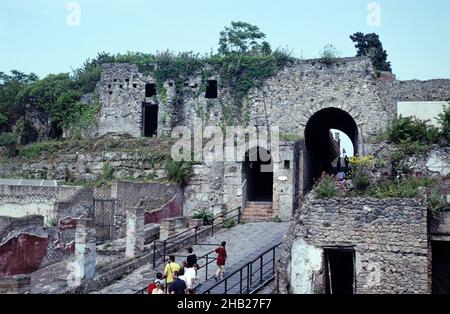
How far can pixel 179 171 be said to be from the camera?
23969 mm

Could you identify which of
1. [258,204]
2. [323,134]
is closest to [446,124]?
[258,204]

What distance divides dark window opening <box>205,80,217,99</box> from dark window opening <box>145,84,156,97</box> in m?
2.98

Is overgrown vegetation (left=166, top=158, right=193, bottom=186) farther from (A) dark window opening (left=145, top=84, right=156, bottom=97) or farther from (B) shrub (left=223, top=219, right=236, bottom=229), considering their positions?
(A) dark window opening (left=145, top=84, right=156, bottom=97)

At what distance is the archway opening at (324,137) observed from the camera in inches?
1163

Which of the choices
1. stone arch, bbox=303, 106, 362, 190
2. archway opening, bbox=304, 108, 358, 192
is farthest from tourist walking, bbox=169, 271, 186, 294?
archway opening, bbox=304, 108, 358, 192

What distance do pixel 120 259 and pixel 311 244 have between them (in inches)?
261

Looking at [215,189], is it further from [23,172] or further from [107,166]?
[23,172]

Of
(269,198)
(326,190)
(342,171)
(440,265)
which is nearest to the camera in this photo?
(326,190)

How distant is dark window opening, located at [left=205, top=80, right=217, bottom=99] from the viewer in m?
31.0

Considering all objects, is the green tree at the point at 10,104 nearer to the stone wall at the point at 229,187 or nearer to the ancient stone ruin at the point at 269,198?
the ancient stone ruin at the point at 269,198

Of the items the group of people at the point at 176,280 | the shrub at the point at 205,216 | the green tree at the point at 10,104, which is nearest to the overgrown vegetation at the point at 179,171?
the shrub at the point at 205,216

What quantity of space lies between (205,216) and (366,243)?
9.24 m

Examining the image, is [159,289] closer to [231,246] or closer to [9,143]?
[231,246]
